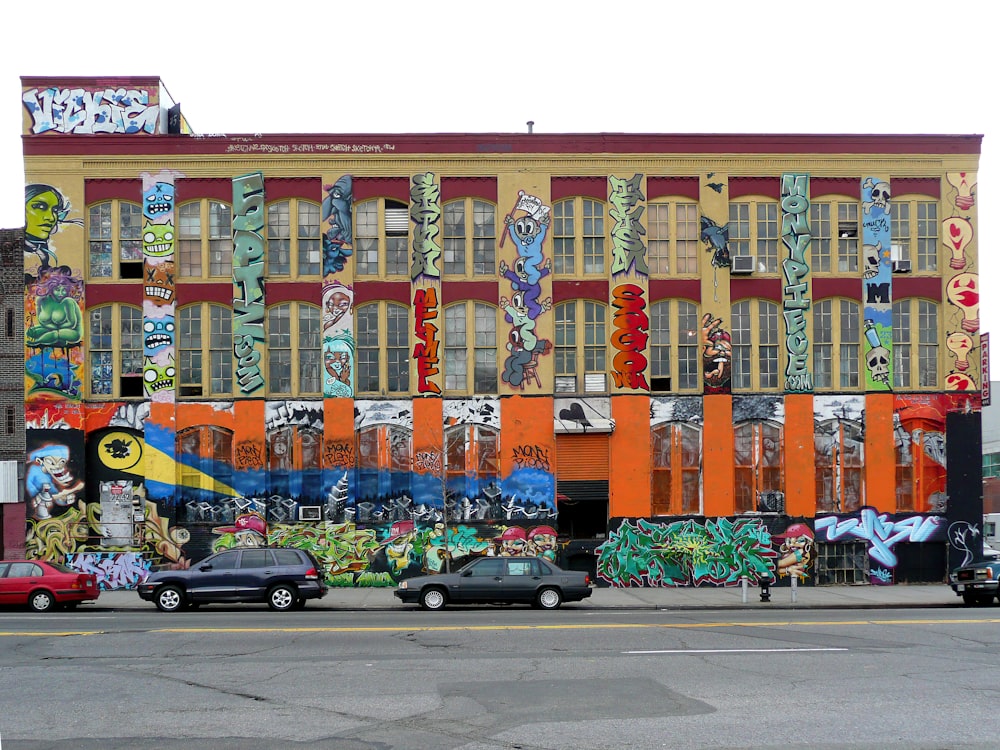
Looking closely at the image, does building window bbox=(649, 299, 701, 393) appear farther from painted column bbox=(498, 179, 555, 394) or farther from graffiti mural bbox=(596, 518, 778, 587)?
graffiti mural bbox=(596, 518, 778, 587)

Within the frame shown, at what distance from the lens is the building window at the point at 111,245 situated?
3136 cm

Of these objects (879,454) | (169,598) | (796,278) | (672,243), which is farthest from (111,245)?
(879,454)

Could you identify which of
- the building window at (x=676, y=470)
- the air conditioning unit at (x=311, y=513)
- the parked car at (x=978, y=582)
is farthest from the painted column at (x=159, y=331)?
the parked car at (x=978, y=582)

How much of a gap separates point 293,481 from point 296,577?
665cm

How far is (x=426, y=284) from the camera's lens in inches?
1241

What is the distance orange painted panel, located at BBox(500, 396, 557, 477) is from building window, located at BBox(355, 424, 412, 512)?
9.33 ft

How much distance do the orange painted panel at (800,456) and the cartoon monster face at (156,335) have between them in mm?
18556

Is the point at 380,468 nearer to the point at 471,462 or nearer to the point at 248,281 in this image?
the point at 471,462

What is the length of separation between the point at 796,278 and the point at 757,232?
1837mm

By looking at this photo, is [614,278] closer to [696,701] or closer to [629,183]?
[629,183]

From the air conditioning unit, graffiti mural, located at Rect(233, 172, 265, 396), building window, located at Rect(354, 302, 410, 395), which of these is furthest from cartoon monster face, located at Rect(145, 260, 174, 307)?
the air conditioning unit

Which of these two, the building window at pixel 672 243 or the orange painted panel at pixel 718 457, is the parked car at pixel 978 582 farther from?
the building window at pixel 672 243

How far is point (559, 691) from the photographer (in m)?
13.6

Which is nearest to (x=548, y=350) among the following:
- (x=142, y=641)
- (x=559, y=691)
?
(x=142, y=641)
